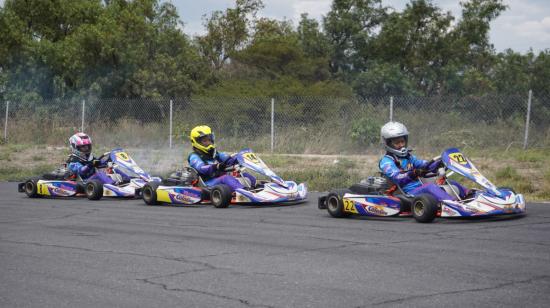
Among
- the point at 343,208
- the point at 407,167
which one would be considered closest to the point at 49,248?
the point at 343,208

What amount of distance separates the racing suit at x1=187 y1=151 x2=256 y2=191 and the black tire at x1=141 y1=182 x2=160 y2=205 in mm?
763

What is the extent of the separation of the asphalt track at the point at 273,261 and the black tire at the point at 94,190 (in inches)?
131

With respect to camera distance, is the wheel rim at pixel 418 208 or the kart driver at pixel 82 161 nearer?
the wheel rim at pixel 418 208

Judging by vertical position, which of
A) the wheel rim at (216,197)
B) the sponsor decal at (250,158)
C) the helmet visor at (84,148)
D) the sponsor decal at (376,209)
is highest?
the helmet visor at (84,148)

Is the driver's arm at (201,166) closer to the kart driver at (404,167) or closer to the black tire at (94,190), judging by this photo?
the black tire at (94,190)

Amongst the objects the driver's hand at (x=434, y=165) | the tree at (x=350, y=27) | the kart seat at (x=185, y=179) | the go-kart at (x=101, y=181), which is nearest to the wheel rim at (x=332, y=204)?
the driver's hand at (x=434, y=165)

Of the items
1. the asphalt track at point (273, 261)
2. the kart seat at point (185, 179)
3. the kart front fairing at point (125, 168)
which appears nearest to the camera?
the asphalt track at point (273, 261)

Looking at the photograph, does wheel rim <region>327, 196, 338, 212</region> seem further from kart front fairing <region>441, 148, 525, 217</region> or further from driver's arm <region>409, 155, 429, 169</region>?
kart front fairing <region>441, 148, 525, 217</region>

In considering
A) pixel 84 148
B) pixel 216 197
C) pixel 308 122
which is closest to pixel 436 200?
pixel 216 197

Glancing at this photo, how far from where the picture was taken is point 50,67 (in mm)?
36000

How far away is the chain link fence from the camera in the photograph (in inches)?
792

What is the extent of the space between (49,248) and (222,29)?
33.2 metres

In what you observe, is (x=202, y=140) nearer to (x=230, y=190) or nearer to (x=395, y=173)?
(x=230, y=190)

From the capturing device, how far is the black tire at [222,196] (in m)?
13.6
